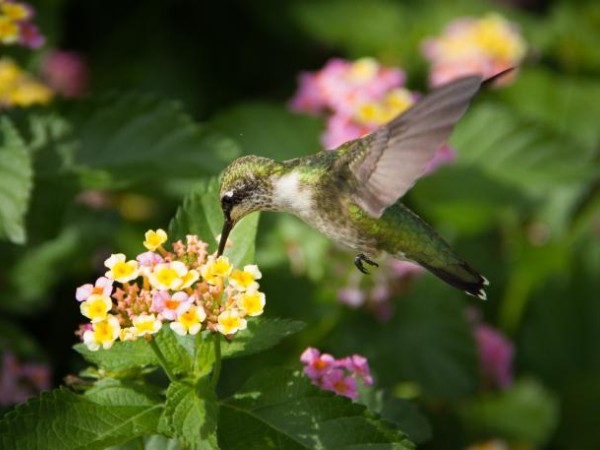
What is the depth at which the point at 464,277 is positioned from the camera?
2121 mm

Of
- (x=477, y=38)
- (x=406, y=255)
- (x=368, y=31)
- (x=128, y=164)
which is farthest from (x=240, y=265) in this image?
(x=368, y=31)

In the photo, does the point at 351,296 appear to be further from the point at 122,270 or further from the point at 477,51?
the point at 122,270

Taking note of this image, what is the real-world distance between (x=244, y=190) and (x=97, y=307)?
378 millimetres

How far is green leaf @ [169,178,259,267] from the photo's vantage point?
2.04 meters

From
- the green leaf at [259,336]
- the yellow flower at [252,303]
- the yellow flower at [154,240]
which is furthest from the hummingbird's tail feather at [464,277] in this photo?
the yellow flower at [154,240]

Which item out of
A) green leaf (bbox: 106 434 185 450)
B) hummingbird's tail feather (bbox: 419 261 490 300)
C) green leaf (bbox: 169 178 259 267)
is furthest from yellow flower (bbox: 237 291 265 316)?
hummingbird's tail feather (bbox: 419 261 490 300)

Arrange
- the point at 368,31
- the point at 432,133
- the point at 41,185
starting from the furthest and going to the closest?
the point at 368,31 → the point at 41,185 → the point at 432,133

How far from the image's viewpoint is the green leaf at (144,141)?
2.72m

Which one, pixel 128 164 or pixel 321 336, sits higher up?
pixel 128 164

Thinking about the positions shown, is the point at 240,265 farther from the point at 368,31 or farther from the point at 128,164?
the point at 368,31

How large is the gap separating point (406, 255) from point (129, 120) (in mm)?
983

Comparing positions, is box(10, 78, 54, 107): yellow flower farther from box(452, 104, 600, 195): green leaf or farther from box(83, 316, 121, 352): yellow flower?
box(452, 104, 600, 195): green leaf

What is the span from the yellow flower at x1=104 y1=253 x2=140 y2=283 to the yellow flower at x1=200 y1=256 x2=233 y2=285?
12cm

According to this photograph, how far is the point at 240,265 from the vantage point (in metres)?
2.02
